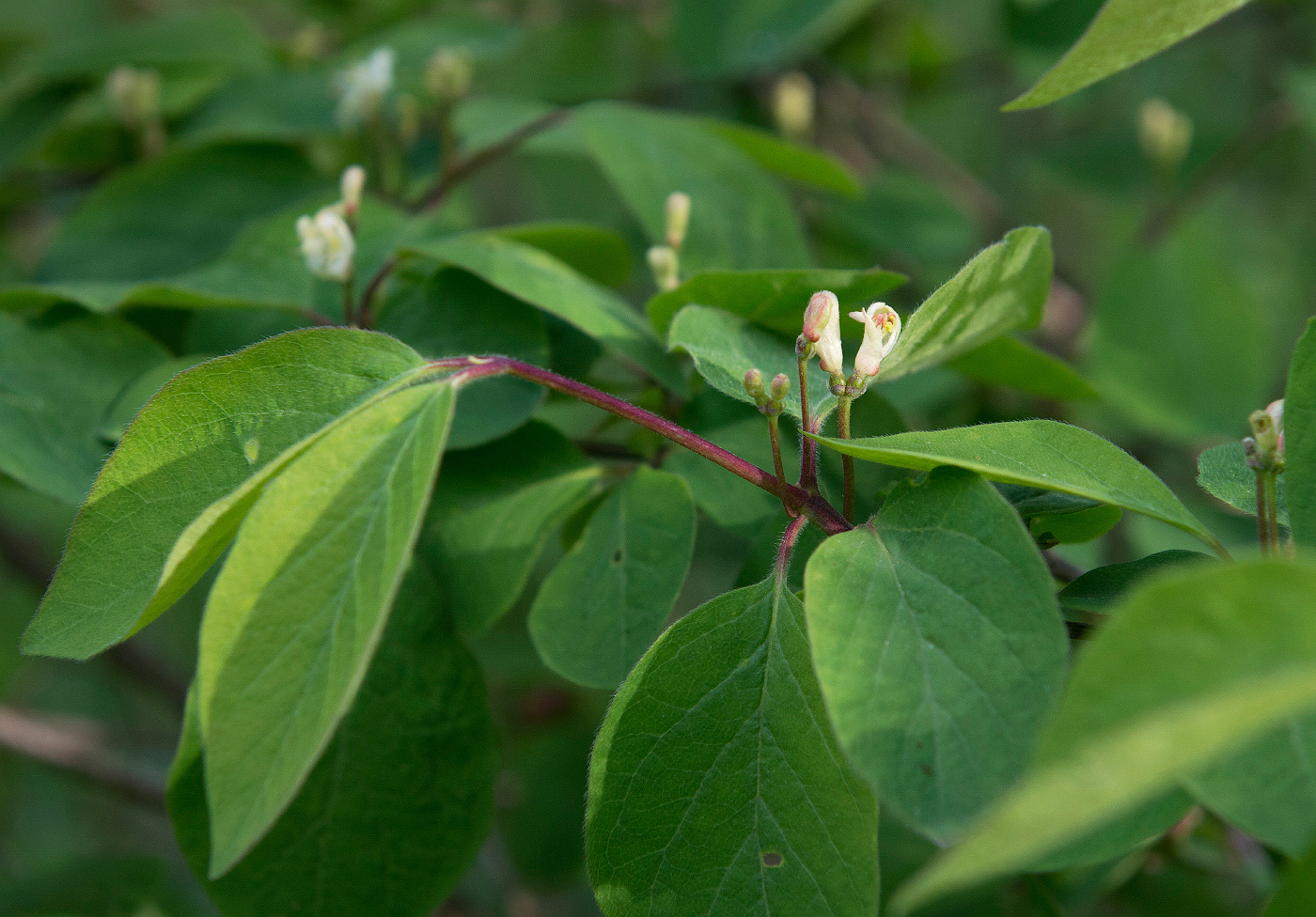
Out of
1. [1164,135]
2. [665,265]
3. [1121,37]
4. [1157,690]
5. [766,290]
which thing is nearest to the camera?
[1157,690]

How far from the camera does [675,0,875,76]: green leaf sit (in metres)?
1.15

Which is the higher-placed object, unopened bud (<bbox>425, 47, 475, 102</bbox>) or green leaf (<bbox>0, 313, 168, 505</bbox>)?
unopened bud (<bbox>425, 47, 475, 102</bbox>)

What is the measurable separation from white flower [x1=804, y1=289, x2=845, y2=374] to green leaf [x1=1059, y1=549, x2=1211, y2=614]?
0.14 metres

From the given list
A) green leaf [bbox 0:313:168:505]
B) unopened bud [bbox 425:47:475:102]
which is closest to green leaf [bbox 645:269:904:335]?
green leaf [bbox 0:313:168:505]

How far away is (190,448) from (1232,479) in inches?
18.3

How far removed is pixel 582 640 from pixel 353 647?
21cm

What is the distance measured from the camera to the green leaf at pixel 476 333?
1.86 feet

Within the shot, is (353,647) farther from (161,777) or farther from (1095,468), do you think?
(161,777)

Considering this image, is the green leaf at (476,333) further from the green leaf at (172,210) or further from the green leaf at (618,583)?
the green leaf at (172,210)

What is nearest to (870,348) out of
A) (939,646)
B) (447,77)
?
(939,646)

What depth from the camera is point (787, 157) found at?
88cm

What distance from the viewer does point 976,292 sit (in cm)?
47

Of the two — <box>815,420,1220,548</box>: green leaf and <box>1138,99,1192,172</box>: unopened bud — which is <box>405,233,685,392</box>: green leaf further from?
<box>1138,99,1192,172</box>: unopened bud

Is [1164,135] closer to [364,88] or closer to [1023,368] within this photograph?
[1023,368]
